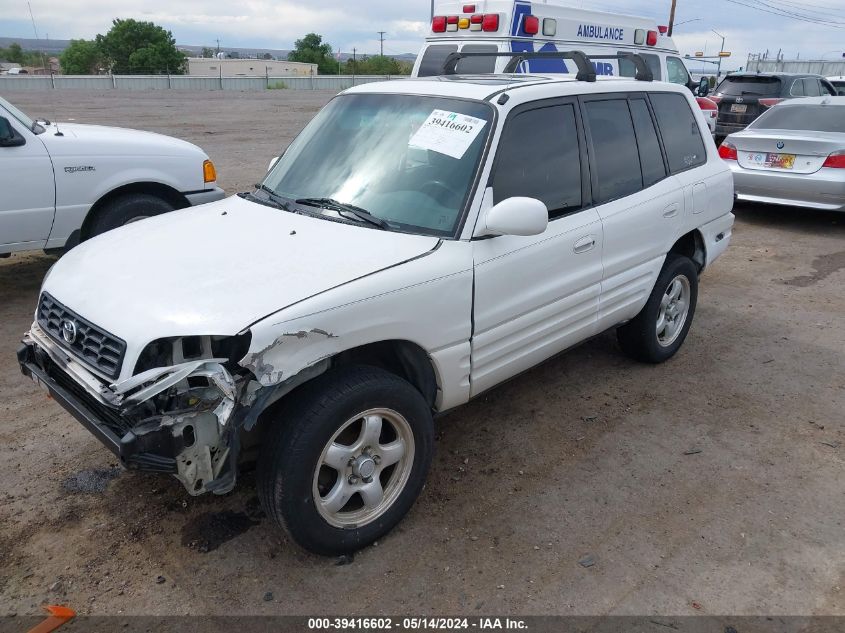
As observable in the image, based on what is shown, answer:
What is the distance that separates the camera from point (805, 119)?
31.4 ft

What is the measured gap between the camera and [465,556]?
310 cm

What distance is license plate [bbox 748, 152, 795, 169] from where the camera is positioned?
8.95m

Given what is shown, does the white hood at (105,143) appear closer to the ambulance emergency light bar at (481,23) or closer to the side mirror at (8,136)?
the side mirror at (8,136)

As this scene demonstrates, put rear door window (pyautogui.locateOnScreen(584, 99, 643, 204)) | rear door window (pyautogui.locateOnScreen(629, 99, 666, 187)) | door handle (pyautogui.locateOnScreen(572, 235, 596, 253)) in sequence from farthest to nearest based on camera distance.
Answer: rear door window (pyautogui.locateOnScreen(629, 99, 666, 187)) < rear door window (pyautogui.locateOnScreen(584, 99, 643, 204)) < door handle (pyautogui.locateOnScreen(572, 235, 596, 253))

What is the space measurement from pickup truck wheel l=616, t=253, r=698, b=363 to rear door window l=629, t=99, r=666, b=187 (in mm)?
633

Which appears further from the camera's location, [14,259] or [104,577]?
[14,259]

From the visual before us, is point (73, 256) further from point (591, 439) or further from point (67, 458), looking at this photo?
point (591, 439)

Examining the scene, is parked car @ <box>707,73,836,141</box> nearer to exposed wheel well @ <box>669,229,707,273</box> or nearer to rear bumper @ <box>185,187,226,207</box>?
exposed wheel well @ <box>669,229,707,273</box>

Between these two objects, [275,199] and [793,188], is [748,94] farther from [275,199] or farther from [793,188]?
[275,199]

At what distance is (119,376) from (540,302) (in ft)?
6.76

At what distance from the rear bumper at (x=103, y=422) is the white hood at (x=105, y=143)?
10.8 feet

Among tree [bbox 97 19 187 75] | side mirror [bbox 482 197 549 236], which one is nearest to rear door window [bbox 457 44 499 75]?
side mirror [bbox 482 197 549 236]

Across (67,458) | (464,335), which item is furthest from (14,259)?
(464,335)

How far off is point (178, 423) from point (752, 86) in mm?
14799
